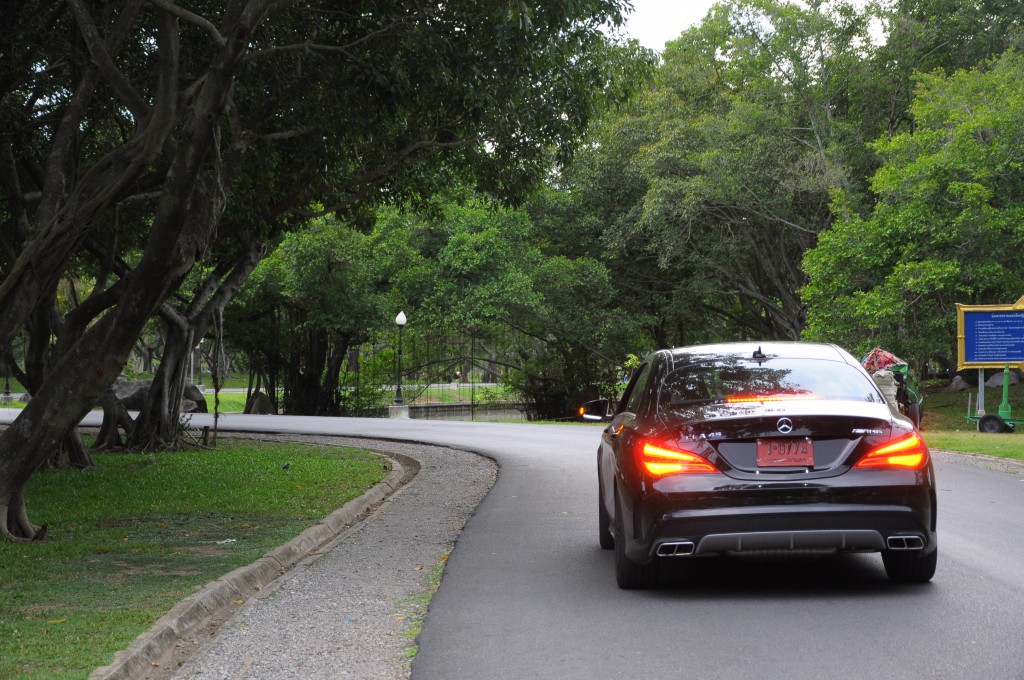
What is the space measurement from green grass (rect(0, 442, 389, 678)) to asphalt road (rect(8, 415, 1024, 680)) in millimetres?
1715

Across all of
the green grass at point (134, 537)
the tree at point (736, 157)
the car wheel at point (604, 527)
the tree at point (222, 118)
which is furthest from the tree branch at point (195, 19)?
the tree at point (736, 157)

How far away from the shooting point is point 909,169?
29156 mm

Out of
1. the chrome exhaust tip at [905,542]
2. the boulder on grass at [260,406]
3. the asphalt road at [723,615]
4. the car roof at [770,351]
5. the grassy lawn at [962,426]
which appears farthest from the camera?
the boulder on grass at [260,406]

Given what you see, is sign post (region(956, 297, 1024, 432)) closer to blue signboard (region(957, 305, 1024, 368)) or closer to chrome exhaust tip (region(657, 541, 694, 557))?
blue signboard (region(957, 305, 1024, 368))

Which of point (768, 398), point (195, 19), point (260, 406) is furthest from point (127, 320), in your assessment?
point (260, 406)

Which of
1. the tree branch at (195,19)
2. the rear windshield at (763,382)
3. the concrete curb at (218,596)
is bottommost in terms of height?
the concrete curb at (218,596)

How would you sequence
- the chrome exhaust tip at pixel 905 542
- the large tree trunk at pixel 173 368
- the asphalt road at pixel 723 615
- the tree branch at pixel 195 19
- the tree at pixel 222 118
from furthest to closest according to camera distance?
the large tree trunk at pixel 173 368 → the tree branch at pixel 195 19 → the tree at pixel 222 118 → the chrome exhaust tip at pixel 905 542 → the asphalt road at pixel 723 615

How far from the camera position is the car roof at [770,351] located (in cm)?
777

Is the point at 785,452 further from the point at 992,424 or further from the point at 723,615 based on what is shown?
the point at 992,424

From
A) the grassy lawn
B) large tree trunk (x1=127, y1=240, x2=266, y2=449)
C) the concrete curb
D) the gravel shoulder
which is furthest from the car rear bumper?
large tree trunk (x1=127, y1=240, x2=266, y2=449)

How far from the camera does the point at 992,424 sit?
23.9 metres

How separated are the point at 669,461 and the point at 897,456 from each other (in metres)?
1.36

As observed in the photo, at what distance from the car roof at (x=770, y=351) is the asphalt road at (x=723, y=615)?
151 centimetres

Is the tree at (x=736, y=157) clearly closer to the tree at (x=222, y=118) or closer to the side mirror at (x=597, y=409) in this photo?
the tree at (x=222, y=118)
